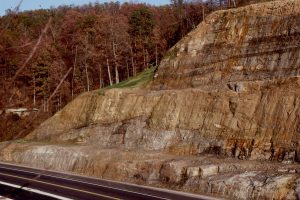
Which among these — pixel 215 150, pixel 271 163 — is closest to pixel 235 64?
pixel 215 150

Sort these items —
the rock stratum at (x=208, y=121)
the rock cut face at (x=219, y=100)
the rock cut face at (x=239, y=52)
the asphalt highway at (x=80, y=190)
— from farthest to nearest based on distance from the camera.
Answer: the rock cut face at (x=239, y=52)
the rock cut face at (x=219, y=100)
the rock stratum at (x=208, y=121)
the asphalt highway at (x=80, y=190)

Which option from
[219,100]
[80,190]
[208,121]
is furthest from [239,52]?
[80,190]

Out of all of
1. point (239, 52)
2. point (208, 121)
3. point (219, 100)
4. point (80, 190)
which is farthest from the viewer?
point (239, 52)

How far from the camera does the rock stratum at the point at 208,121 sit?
896 inches

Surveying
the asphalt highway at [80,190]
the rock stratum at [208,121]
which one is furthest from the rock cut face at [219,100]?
the asphalt highway at [80,190]

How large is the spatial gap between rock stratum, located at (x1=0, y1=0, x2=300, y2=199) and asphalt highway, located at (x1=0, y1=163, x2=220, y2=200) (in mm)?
1613

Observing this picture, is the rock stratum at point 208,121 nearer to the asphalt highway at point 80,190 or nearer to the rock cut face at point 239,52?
the rock cut face at point 239,52

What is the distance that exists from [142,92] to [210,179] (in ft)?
54.3

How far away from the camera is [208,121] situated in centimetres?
2886

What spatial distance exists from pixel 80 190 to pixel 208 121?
994 cm

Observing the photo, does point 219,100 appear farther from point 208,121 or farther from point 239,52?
point 239,52

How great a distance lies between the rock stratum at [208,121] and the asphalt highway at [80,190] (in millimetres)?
1613

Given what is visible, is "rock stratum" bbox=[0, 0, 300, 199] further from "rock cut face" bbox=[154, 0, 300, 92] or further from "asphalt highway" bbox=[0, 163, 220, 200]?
"asphalt highway" bbox=[0, 163, 220, 200]

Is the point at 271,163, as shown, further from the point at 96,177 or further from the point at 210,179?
the point at 96,177
